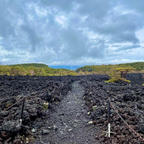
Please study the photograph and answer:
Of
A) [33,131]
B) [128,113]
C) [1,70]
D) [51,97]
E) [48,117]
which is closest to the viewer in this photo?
[33,131]

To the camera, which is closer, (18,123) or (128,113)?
(18,123)

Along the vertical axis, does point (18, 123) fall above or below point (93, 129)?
above

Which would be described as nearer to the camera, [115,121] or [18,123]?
[18,123]

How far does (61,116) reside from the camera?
7.07 m

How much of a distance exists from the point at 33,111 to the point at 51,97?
327cm

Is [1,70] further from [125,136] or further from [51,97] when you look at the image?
[125,136]

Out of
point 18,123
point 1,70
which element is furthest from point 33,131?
point 1,70

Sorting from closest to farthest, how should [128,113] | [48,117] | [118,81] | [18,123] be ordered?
[18,123], [128,113], [48,117], [118,81]

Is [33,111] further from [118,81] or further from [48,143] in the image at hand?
[118,81]

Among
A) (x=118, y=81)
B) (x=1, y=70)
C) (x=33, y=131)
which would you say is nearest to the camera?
(x=33, y=131)

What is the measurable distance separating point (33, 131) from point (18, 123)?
30.9 inches

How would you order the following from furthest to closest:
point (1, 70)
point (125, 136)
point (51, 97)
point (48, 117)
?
point (1, 70), point (51, 97), point (48, 117), point (125, 136)

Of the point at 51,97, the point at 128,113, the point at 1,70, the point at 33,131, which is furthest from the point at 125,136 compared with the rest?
the point at 1,70

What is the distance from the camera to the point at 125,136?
172 inches
